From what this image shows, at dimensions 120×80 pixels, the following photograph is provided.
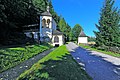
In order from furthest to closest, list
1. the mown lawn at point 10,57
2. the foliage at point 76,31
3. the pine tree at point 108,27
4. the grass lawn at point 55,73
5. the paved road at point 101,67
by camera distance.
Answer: the foliage at point 76,31 < the pine tree at point 108,27 < the mown lawn at point 10,57 < the paved road at point 101,67 < the grass lawn at point 55,73

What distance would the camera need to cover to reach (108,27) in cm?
2816

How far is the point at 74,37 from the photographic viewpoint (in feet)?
292

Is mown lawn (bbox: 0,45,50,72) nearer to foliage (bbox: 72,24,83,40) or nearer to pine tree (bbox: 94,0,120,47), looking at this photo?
pine tree (bbox: 94,0,120,47)

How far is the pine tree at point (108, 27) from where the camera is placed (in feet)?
89.0

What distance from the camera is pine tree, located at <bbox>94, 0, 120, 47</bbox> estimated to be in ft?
89.0

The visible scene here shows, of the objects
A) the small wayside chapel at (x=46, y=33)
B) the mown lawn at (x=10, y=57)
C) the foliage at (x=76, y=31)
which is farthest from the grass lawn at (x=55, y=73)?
the foliage at (x=76, y=31)

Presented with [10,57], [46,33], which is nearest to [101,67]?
[10,57]

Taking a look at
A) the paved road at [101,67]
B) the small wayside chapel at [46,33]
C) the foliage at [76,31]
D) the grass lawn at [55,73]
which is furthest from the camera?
the foliage at [76,31]

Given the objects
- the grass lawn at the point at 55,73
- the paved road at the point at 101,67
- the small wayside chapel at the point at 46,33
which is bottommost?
the paved road at the point at 101,67

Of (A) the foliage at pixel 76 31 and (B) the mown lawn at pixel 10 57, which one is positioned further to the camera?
(A) the foliage at pixel 76 31

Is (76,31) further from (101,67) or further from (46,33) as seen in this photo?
(101,67)

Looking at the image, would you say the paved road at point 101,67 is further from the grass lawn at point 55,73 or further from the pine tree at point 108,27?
the pine tree at point 108,27

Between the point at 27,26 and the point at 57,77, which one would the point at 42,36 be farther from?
the point at 57,77

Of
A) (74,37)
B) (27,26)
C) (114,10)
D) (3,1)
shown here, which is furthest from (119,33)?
(74,37)
